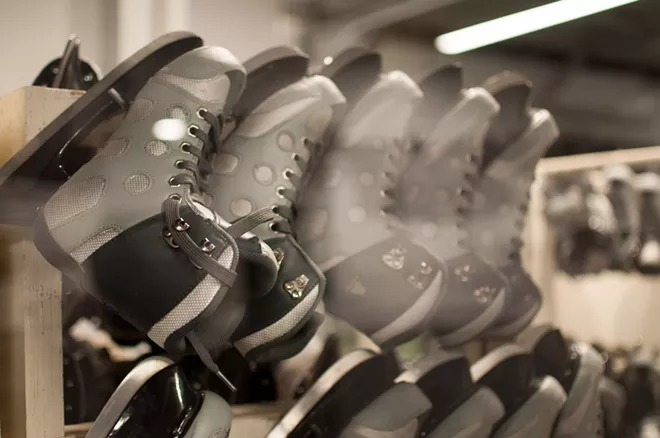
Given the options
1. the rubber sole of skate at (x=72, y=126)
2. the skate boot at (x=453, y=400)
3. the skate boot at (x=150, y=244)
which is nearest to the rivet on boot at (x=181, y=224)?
the skate boot at (x=150, y=244)

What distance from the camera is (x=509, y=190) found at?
86 cm

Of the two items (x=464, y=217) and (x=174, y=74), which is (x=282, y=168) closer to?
(x=174, y=74)

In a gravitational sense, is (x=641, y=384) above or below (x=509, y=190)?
below

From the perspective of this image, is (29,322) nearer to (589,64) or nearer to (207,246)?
(207,246)

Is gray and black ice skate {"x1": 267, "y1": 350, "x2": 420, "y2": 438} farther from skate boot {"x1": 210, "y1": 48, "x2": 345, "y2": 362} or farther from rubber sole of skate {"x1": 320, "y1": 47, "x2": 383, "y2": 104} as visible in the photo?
rubber sole of skate {"x1": 320, "y1": 47, "x2": 383, "y2": 104}

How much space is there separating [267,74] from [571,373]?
497 mm

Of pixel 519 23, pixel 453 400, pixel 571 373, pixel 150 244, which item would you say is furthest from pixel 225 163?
pixel 519 23

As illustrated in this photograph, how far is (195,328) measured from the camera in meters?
0.55

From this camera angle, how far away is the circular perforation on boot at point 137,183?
56 cm

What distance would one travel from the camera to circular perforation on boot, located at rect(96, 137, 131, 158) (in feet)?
1.87

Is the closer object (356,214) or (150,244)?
(150,244)

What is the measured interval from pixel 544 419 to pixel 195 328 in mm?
442

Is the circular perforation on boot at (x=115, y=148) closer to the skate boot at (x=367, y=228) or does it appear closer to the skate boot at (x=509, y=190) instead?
the skate boot at (x=367, y=228)

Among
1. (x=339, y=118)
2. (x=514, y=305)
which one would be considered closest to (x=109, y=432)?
(x=339, y=118)
